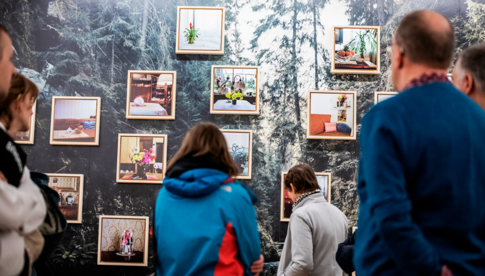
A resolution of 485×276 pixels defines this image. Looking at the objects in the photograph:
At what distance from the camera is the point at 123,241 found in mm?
3354

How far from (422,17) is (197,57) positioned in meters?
2.58

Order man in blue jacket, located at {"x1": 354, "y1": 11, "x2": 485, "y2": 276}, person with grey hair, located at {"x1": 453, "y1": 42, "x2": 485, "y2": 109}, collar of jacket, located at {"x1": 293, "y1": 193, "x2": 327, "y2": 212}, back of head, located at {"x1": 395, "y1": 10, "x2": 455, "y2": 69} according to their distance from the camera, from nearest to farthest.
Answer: man in blue jacket, located at {"x1": 354, "y1": 11, "x2": 485, "y2": 276}
back of head, located at {"x1": 395, "y1": 10, "x2": 455, "y2": 69}
person with grey hair, located at {"x1": 453, "y1": 42, "x2": 485, "y2": 109}
collar of jacket, located at {"x1": 293, "y1": 193, "x2": 327, "y2": 212}

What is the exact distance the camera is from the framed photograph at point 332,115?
11.4ft

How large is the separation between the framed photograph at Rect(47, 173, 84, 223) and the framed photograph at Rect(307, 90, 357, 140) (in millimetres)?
2120

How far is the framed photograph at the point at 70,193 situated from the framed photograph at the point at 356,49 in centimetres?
257

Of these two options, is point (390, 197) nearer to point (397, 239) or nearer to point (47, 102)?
point (397, 239)

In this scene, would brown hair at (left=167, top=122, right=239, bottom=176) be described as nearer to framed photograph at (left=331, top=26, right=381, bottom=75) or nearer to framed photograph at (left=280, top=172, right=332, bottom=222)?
framed photograph at (left=280, top=172, right=332, bottom=222)

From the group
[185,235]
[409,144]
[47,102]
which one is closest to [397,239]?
[409,144]

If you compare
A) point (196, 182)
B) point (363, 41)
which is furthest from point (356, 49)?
point (196, 182)

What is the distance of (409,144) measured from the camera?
111cm

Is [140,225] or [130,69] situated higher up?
[130,69]

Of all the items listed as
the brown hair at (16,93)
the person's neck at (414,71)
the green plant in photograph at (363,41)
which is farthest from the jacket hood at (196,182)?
the green plant in photograph at (363,41)

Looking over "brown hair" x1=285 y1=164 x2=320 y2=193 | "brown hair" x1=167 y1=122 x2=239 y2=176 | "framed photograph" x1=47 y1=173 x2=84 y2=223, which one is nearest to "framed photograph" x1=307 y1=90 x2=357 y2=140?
"brown hair" x1=285 y1=164 x2=320 y2=193

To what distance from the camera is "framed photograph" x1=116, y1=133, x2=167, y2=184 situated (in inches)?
135
